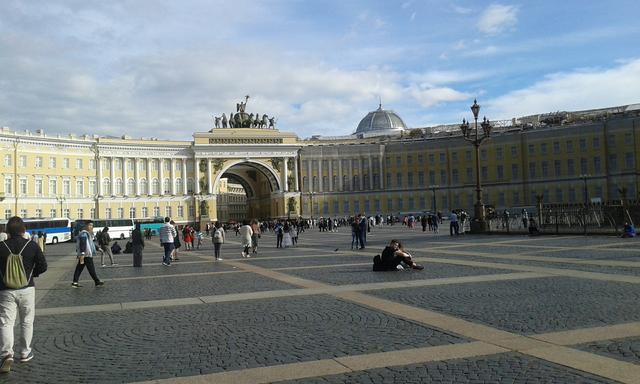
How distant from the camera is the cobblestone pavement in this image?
6.04 metres

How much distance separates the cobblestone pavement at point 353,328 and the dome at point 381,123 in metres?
97.6

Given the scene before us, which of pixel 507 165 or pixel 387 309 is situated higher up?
pixel 507 165

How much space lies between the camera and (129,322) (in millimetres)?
9312

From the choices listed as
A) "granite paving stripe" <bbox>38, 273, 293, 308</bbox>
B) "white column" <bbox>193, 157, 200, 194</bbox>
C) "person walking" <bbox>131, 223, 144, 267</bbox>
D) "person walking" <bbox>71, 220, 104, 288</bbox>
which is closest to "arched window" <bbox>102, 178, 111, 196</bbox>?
"white column" <bbox>193, 157, 200, 194</bbox>

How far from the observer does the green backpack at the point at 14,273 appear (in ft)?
22.0

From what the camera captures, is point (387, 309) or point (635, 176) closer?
point (387, 309)

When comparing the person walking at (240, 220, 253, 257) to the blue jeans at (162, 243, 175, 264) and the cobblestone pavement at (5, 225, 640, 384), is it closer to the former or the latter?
the blue jeans at (162, 243, 175, 264)

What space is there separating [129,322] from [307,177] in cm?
8150

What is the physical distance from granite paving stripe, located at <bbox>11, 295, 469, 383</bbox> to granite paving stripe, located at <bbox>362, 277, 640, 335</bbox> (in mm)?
1119

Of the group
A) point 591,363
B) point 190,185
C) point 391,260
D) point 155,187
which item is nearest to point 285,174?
point 190,185

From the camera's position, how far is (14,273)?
6746 millimetres

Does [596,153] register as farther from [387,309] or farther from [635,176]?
[387,309]

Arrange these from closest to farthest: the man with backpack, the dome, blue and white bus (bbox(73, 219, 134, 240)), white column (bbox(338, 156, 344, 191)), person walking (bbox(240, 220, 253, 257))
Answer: the man with backpack < person walking (bbox(240, 220, 253, 257)) < blue and white bus (bbox(73, 219, 134, 240)) < white column (bbox(338, 156, 344, 191)) < the dome

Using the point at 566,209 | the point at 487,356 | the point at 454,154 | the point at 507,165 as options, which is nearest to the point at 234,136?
the point at 454,154
